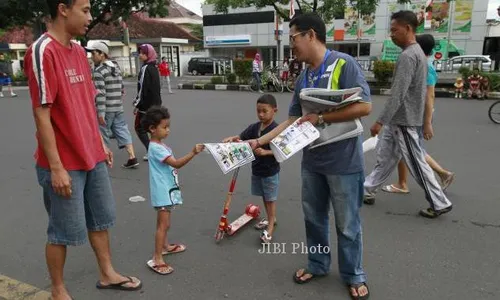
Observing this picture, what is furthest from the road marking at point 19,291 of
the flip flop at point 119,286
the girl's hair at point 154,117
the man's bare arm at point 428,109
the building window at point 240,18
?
the building window at point 240,18

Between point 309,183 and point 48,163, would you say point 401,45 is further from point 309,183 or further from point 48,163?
point 48,163

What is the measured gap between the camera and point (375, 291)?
2.84 m

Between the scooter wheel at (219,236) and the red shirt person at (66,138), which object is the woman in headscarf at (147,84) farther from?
the red shirt person at (66,138)

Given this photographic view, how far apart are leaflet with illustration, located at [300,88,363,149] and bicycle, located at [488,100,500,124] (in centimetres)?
742

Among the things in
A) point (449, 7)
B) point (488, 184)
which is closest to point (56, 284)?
point (488, 184)

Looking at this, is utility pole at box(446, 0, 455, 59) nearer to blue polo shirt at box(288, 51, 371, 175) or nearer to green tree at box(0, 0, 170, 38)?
green tree at box(0, 0, 170, 38)

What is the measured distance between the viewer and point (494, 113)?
8.77 metres

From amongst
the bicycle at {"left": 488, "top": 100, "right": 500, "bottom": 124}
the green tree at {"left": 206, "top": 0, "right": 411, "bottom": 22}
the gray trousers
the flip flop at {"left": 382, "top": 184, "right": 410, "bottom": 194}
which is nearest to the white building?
the green tree at {"left": 206, "top": 0, "right": 411, "bottom": 22}

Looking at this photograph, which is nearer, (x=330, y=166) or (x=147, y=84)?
(x=330, y=166)

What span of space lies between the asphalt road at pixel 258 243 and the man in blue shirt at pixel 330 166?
0.22 metres

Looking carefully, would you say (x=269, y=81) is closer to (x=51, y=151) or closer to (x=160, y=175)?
(x=160, y=175)

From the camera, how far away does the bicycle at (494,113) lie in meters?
8.62

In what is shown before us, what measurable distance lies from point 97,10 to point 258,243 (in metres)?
20.7

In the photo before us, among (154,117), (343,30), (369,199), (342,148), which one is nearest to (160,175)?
(154,117)
